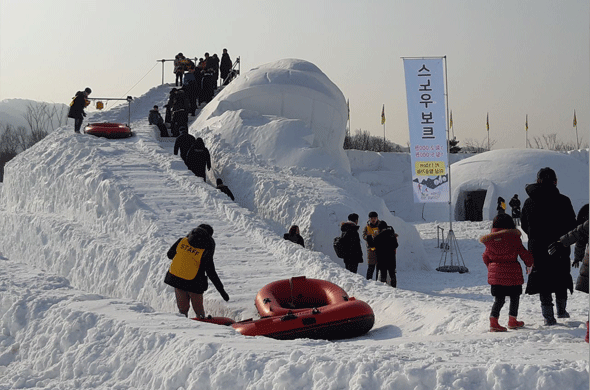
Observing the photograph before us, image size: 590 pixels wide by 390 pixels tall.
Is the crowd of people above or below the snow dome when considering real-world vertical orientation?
below

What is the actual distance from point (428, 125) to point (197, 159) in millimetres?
5070

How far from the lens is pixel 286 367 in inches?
215

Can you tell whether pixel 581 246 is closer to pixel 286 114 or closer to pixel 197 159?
pixel 197 159

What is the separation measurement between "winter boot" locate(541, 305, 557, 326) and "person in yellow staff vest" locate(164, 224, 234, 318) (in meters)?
3.47

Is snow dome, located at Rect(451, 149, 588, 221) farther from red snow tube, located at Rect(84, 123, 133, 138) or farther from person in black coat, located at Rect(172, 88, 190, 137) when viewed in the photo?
red snow tube, located at Rect(84, 123, 133, 138)

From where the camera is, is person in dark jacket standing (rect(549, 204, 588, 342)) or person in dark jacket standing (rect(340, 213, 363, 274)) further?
person in dark jacket standing (rect(340, 213, 363, 274))

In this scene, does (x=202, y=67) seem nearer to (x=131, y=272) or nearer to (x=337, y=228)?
(x=337, y=228)

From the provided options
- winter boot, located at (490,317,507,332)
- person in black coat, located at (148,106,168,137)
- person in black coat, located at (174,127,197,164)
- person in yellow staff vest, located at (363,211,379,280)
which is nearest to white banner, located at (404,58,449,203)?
person in black coat, located at (174,127,197,164)

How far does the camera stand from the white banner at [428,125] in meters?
16.3

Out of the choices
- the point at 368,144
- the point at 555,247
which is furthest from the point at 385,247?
the point at 368,144

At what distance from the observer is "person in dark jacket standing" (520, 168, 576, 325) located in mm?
6719

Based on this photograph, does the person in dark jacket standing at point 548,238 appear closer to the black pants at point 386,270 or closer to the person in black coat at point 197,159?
the black pants at point 386,270

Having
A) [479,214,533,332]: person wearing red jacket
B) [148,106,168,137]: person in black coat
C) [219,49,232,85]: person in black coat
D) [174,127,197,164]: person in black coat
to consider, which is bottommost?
[479,214,533,332]: person wearing red jacket

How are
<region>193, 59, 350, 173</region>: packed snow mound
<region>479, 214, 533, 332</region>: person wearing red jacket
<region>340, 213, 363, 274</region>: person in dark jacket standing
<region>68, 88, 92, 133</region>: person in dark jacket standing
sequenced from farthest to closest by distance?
<region>193, 59, 350, 173</region>: packed snow mound < <region>68, 88, 92, 133</region>: person in dark jacket standing < <region>340, 213, 363, 274</region>: person in dark jacket standing < <region>479, 214, 533, 332</region>: person wearing red jacket
